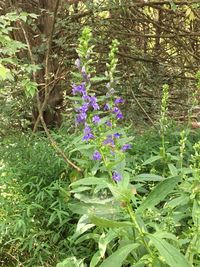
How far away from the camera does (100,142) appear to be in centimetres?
198

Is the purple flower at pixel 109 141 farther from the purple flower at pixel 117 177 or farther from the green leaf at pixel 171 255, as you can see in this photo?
the green leaf at pixel 171 255

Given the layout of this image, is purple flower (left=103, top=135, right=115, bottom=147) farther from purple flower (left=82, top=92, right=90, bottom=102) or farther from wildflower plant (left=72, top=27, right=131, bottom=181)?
purple flower (left=82, top=92, right=90, bottom=102)

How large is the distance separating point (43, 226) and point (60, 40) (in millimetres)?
2163

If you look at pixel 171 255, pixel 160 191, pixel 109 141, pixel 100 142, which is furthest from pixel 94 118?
pixel 171 255

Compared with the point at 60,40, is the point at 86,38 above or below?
above

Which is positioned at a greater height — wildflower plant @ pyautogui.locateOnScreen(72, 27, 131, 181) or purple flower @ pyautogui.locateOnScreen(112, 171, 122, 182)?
wildflower plant @ pyautogui.locateOnScreen(72, 27, 131, 181)

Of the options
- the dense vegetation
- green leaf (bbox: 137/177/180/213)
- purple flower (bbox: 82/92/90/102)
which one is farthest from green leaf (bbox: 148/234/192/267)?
purple flower (bbox: 82/92/90/102)

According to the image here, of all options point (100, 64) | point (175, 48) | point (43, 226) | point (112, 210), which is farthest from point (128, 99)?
point (112, 210)

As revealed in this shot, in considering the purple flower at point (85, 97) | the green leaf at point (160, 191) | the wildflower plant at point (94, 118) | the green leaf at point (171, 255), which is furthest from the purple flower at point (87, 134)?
the green leaf at point (171, 255)

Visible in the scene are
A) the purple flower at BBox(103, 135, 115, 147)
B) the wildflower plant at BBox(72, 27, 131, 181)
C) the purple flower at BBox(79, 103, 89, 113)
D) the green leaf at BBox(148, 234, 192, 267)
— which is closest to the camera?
the green leaf at BBox(148, 234, 192, 267)

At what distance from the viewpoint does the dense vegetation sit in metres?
1.99

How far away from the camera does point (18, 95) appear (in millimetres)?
4781

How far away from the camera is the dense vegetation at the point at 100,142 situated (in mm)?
1987

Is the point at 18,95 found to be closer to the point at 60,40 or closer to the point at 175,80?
the point at 60,40
